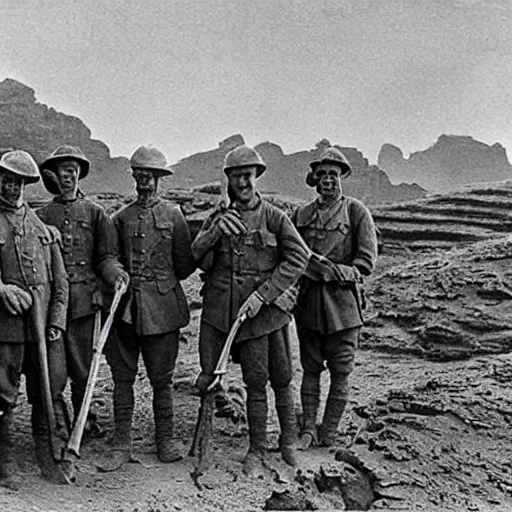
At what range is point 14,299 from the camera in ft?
15.6

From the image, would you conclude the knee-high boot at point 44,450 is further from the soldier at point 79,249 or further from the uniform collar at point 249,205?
the uniform collar at point 249,205

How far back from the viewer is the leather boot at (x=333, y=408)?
5926mm

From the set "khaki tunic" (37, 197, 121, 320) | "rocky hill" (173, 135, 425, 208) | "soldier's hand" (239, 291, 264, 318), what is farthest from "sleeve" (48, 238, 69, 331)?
"rocky hill" (173, 135, 425, 208)

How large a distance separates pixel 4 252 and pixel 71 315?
2.37 feet

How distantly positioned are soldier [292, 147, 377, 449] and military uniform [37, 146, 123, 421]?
152cm

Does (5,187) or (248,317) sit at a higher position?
(5,187)

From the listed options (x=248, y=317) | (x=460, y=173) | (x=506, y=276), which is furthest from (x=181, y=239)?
(x=460, y=173)

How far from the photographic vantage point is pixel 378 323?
941 centimetres

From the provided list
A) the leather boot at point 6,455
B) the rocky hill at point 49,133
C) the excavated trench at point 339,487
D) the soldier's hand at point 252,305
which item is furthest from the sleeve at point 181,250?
the rocky hill at point 49,133

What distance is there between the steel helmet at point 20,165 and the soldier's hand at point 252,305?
63.7 inches

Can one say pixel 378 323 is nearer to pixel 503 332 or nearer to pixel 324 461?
pixel 503 332

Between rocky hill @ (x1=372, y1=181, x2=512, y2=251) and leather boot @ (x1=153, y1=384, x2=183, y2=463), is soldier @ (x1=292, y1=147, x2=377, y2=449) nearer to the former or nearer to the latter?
leather boot @ (x1=153, y1=384, x2=183, y2=463)

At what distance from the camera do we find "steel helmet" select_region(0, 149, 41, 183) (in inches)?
191

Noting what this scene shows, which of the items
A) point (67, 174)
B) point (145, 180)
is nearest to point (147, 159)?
point (145, 180)
